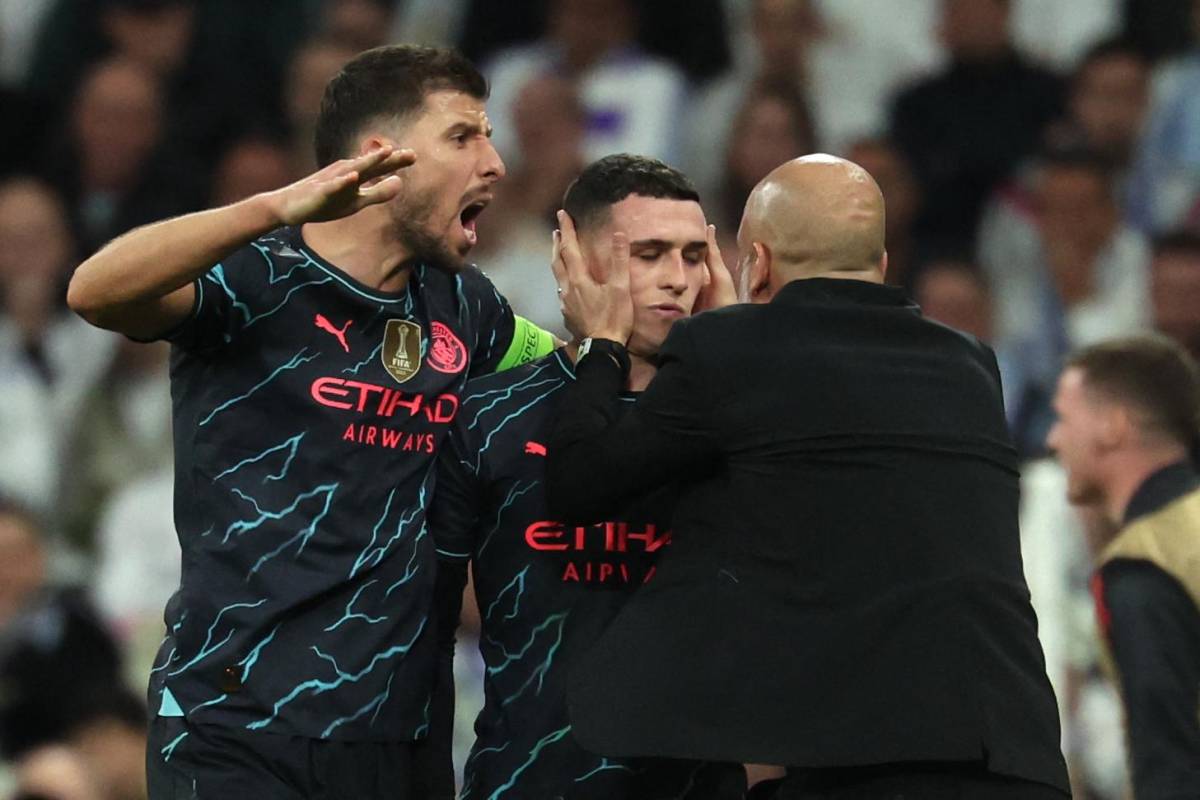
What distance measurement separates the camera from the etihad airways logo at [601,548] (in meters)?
3.69

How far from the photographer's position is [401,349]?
3.69 m

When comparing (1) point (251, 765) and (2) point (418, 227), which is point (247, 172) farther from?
(1) point (251, 765)

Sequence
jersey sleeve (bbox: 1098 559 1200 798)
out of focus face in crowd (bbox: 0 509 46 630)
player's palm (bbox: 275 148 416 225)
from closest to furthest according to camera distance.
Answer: player's palm (bbox: 275 148 416 225)
jersey sleeve (bbox: 1098 559 1200 798)
out of focus face in crowd (bbox: 0 509 46 630)

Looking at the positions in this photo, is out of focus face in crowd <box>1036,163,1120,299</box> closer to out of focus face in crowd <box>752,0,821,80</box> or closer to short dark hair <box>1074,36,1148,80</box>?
short dark hair <box>1074,36,1148,80</box>

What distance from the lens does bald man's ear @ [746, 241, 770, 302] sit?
11.7ft

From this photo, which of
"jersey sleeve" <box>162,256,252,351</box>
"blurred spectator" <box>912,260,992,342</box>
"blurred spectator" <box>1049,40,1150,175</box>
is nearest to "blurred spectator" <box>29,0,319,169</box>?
"blurred spectator" <box>912,260,992,342</box>

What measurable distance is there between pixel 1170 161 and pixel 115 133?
390 cm

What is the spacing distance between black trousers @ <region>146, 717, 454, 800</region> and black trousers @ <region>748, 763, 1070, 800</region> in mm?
789

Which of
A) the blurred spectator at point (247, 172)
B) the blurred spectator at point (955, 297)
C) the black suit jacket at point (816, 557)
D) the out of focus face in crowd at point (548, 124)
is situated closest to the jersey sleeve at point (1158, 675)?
the black suit jacket at point (816, 557)

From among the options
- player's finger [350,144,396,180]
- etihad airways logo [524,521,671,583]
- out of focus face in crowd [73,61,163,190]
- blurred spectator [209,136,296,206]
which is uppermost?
out of focus face in crowd [73,61,163,190]

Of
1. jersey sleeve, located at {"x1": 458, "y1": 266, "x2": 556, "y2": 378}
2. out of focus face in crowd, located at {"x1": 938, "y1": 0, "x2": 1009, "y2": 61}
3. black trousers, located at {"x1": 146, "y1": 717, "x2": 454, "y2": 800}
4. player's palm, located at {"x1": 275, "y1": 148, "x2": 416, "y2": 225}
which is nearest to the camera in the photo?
player's palm, located at {"x1": 275, "y1": 148, "x2": 416, "y2": 225}

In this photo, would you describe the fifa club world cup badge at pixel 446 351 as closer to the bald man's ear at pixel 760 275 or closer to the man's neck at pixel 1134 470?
the bald man's ear at pixel 760 275

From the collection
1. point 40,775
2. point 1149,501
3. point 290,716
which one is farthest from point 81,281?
point 40,775

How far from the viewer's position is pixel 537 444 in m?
3.75
